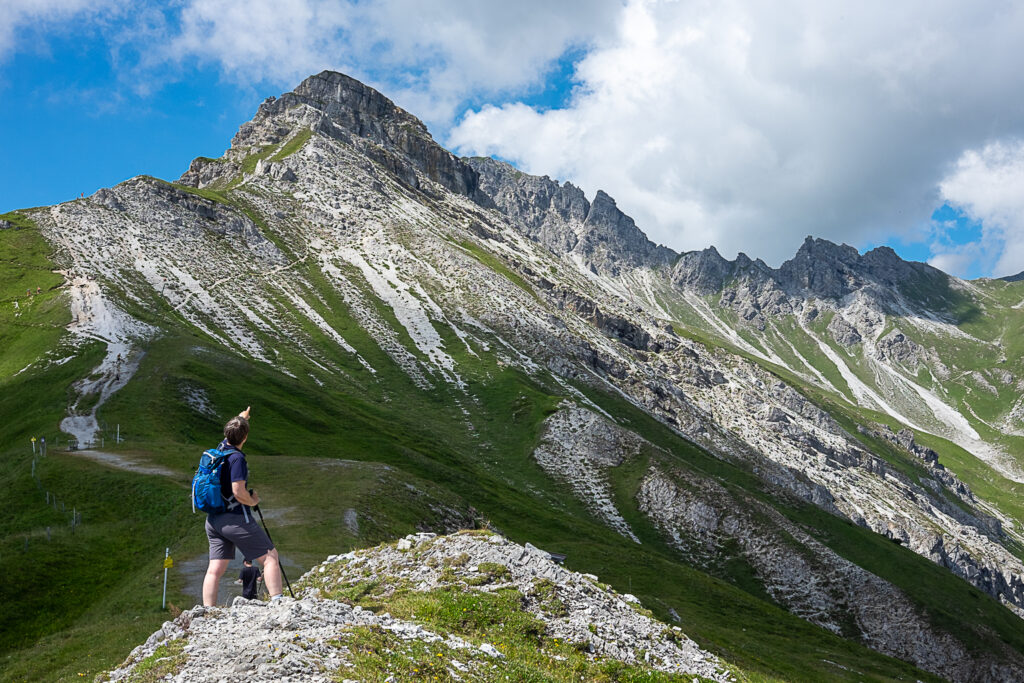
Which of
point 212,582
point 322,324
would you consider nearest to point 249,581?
point 212,582

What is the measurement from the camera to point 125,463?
51.3 metres

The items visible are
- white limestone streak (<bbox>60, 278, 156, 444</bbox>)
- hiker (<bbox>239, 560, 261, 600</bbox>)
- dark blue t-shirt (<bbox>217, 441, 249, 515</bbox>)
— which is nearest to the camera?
dark blue t-shirt (<bbox>217, 441, 249, 515</bbox>)

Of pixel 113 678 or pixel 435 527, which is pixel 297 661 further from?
pixel 435 527

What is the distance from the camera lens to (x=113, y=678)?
1327 centimetres

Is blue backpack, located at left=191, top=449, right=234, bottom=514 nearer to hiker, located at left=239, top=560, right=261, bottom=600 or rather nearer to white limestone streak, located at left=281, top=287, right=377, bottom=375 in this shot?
hiker, located at left=239, top=560, right=261, bottom=600

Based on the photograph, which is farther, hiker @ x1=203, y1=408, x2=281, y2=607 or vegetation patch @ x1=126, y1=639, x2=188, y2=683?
hiker @ x1=203, y1=408, x2=281, y2=607

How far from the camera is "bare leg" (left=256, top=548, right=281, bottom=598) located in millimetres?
15938

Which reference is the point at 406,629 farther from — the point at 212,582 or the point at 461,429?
the point at 461,429

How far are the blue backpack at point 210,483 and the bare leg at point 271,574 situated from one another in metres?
1.93

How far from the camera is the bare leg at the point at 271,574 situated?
52.3 feet

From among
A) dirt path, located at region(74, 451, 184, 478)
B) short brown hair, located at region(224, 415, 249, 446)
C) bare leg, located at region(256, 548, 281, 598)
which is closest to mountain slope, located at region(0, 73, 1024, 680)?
dirt path, located at region(74, 451, 184, 478)

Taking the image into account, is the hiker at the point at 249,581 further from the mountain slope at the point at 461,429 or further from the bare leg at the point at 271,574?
the mountain slope at the point at 461,429

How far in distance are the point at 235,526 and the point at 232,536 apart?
29 centimetres

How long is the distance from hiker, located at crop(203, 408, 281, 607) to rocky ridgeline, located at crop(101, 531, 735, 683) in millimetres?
759
